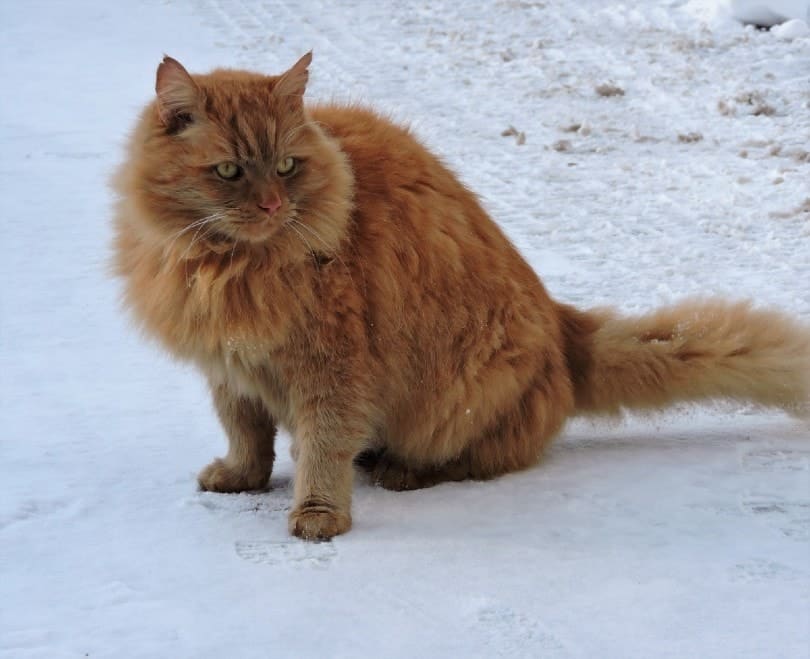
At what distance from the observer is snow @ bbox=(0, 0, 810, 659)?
8.96ft

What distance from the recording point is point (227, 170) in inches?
121

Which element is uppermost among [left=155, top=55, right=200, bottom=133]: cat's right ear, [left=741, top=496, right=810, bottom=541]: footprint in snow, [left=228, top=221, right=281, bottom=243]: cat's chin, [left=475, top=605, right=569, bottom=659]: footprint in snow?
[left=155, top=55, right=200, bottom=133]: cat's right ear

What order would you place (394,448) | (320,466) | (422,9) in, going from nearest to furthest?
(320,466) → (394,448) → (422,9)

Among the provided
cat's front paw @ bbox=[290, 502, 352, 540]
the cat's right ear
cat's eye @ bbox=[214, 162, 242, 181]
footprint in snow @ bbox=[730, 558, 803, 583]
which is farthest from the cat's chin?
footprint in snow @ bbox=[730, 558, 803, 583]

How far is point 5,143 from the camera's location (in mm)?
7355

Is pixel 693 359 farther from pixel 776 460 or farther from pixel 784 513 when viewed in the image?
pixel 784 513

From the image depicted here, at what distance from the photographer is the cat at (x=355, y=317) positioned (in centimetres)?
311

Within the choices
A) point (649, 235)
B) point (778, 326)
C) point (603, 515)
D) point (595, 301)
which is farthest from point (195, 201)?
point (649, 235)

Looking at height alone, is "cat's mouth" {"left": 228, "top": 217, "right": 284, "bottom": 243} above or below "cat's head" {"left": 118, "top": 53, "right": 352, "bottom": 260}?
below

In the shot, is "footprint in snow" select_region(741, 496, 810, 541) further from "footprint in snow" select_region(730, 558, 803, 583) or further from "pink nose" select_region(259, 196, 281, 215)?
"pink nose" select_region(259, 196, 281, 215)

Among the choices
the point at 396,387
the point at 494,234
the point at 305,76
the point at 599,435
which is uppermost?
the point at 305,76

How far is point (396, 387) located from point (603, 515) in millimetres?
709

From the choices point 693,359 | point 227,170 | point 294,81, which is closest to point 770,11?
point 693,359

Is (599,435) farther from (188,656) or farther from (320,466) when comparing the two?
(188,656)
